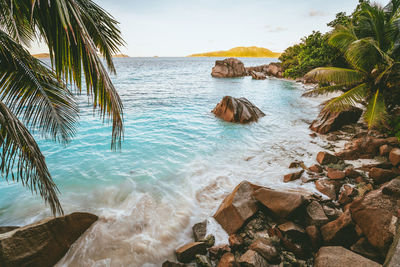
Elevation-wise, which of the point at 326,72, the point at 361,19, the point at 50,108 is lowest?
the point at 50,108

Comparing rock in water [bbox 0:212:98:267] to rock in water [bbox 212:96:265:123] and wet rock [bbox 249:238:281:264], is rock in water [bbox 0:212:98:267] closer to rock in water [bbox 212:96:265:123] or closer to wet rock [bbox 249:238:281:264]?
wet rock [bbox 249:238:281:264]

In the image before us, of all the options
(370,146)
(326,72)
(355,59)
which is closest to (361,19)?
(355,59)

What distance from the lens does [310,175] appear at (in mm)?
5852

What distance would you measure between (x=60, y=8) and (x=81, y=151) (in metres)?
8.33

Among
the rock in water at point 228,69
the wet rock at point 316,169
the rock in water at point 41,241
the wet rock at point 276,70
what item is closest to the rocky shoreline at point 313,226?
the wet rock at point 316,169

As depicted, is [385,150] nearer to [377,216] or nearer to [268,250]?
[377,216]

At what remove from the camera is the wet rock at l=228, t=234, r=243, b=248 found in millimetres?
3550

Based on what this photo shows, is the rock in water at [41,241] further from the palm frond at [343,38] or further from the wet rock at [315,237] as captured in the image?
the palm frond at [343,38]

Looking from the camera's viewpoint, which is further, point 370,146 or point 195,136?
point 195,136

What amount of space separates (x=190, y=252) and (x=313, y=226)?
8.38ft

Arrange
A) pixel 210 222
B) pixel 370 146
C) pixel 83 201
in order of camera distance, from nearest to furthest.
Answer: pixel 210 222 → pixel 83 201 → pixel 370 146

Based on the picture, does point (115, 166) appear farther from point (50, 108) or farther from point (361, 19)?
point (361, 19)

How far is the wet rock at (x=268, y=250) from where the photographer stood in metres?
3.13

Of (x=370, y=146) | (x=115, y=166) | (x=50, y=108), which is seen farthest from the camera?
(x=115, y=166)
